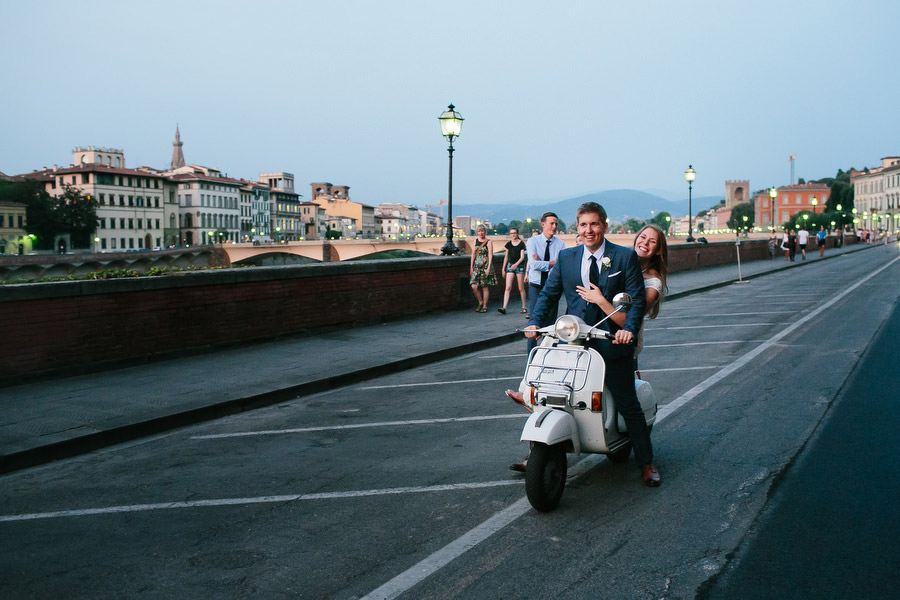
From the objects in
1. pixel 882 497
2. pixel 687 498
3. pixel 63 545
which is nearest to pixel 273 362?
pixel 63 545

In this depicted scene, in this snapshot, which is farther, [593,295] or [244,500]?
[244,500]

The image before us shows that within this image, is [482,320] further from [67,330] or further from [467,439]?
[467,439]

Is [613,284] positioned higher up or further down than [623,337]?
higher up

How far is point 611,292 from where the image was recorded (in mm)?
4961

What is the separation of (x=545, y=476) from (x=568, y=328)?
0.86 m

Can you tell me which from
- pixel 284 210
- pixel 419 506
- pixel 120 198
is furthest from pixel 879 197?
pixel 419 506

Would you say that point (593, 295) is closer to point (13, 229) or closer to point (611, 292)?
point (611, 292)

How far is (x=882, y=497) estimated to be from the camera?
4.82 meters

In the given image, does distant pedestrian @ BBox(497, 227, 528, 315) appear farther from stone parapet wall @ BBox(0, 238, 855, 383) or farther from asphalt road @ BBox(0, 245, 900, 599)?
asphalt road @ BBox(0, 245, 900, 599)

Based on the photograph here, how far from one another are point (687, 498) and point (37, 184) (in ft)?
392

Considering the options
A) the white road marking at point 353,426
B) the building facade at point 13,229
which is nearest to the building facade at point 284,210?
the building facade at point 13,229

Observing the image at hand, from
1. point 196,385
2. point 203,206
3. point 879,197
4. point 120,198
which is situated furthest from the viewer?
point 879,197

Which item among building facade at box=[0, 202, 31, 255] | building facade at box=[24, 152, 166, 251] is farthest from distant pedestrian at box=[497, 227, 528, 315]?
building facade at box=[24, 152, 166, 251]

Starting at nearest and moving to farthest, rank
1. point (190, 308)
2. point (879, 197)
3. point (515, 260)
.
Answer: point (190, 308)
point (515, 260)
point (879, 197)
